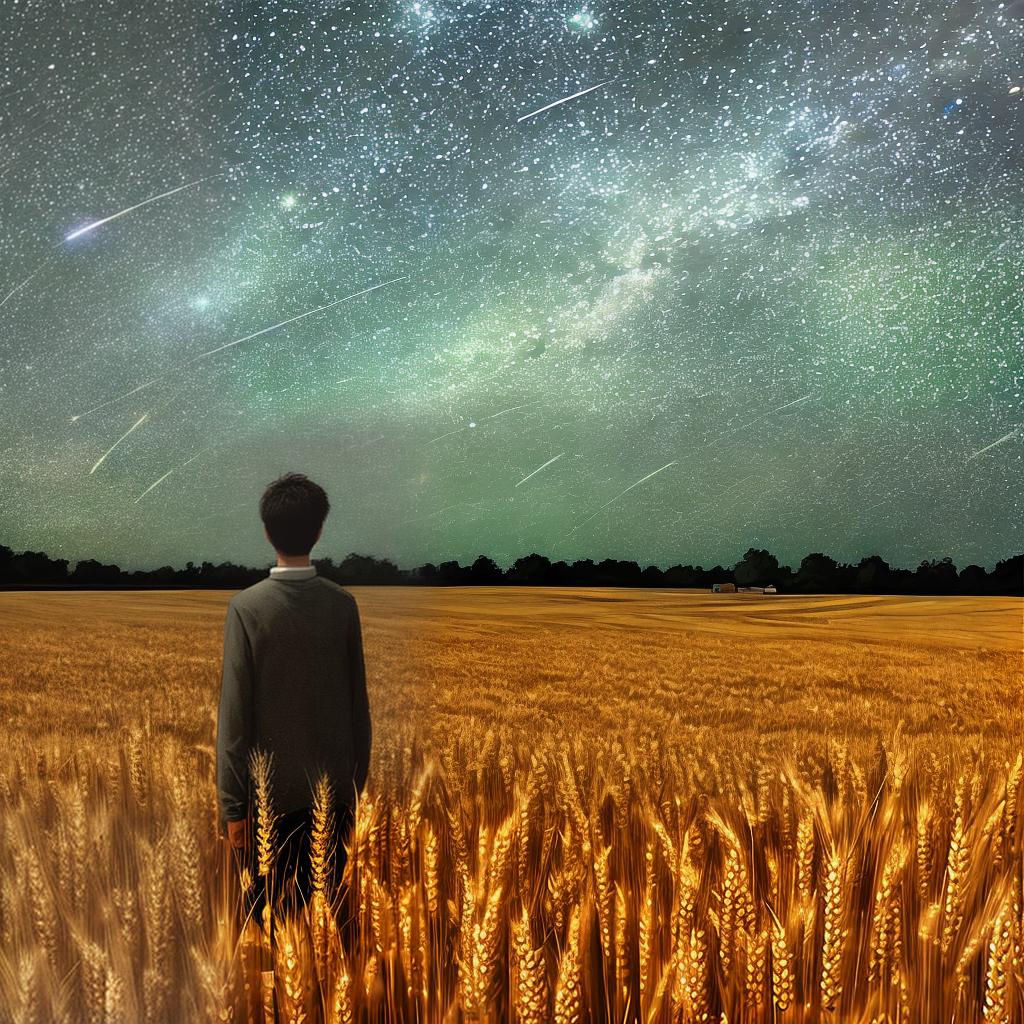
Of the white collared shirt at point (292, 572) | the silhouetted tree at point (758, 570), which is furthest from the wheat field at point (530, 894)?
the silhouetted tree at point (758, 570)

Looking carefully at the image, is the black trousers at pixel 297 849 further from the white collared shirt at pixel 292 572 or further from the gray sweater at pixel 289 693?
the white collared shirt at pixel 292 572

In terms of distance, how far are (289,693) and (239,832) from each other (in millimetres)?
358

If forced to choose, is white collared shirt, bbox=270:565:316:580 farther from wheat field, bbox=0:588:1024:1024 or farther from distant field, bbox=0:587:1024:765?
distant field, bbox=0:587:1024:765

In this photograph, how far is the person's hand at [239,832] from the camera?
2.07m

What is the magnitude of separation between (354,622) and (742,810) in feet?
4.33

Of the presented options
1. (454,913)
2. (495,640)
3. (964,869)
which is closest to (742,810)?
(964,869)

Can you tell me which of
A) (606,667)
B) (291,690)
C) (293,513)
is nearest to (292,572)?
(293,513)

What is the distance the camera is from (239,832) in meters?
2.09

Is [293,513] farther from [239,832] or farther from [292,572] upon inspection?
[239,832]

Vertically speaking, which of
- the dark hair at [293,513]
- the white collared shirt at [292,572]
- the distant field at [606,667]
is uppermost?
the dark hair at [293,513]

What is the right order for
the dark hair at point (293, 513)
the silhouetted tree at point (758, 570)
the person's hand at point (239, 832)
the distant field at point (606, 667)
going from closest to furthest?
the person's hand at point (239, 832) < the dark hair at point (293, 513) < the distant field at point (606, 667) < the silhouetted tree at point (758, 570)

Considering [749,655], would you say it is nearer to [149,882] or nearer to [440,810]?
[440,810]

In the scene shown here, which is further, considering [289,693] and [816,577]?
[816,577]

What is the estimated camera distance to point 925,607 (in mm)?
27047
